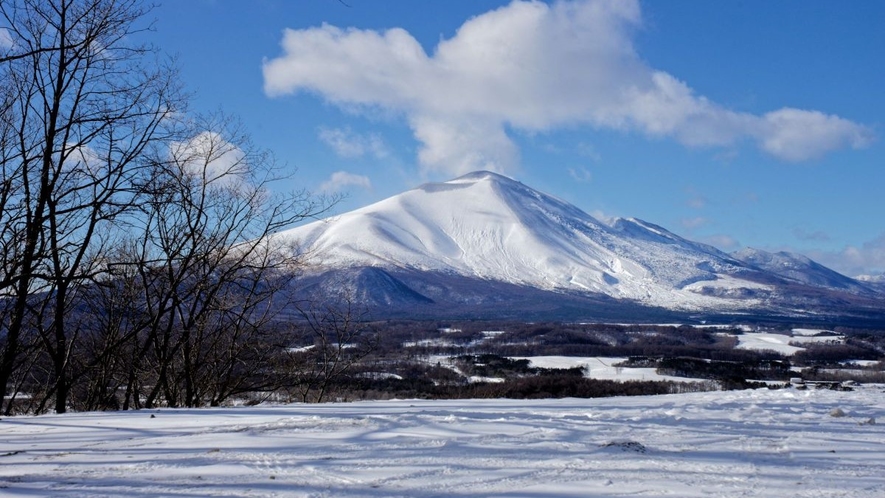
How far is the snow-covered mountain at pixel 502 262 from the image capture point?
444 feet

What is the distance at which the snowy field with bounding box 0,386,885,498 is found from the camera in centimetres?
382

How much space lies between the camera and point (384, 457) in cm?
440

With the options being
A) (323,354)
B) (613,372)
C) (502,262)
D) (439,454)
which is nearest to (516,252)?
(502,262)

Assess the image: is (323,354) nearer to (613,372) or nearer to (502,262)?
(613,372)

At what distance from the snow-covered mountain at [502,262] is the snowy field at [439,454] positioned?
349 ft

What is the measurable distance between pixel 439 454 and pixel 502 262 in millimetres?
160813

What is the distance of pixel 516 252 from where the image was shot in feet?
559

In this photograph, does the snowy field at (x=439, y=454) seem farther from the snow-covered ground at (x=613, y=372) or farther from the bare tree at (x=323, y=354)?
the snow-covered ground at (x=613, y=372)

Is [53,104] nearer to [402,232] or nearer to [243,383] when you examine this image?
[243,383]

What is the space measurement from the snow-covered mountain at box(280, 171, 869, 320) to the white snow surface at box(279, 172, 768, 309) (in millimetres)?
271

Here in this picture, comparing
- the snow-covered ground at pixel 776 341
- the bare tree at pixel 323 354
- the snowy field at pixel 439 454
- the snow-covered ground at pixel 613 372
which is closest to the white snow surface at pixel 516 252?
the snow-covered ground at pixel 776 341

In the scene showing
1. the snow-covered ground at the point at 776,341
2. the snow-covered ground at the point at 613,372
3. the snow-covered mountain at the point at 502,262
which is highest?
the snow-covered mountain at the point at 502,262

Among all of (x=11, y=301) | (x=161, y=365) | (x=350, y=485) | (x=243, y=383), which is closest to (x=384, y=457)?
(x=350, y=485)

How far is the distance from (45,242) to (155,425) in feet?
12.5
